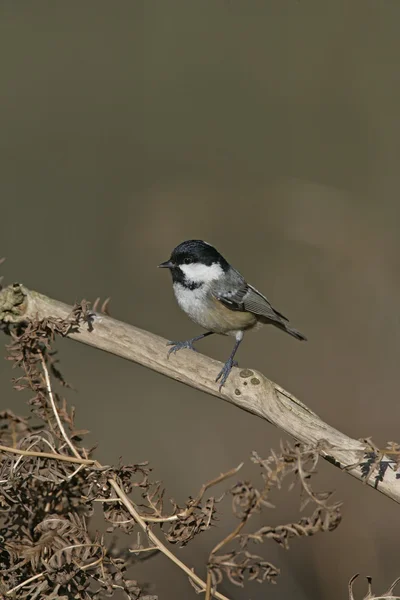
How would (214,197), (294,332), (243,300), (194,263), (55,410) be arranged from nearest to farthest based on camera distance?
(55,410), (194,263), (243,300), (294,332), (214,197)

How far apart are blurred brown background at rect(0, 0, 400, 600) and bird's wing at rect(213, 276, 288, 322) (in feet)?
1.67

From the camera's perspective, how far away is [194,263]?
3.11 metres

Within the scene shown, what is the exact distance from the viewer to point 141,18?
20.6ft

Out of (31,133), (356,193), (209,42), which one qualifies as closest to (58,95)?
(31,133)

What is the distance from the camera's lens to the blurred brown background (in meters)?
3.55

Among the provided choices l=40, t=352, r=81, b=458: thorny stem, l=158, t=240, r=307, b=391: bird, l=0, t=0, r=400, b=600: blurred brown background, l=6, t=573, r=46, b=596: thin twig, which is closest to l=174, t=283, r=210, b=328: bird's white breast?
l=158, t=240, r=307, b=391: bird

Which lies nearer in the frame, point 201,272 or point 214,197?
point 201,272

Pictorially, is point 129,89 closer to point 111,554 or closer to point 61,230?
point 61,230

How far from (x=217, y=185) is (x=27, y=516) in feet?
13.4

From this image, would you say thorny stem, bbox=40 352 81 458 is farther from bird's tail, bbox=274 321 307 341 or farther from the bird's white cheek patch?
bird's tail, bbox=274 321 307 341

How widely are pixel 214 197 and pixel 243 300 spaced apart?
68.4 inches

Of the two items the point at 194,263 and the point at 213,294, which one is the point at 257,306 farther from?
the point at 194,263

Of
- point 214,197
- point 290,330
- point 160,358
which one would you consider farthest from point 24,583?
point 214,197

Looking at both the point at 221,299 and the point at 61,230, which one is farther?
the point at 61,230
